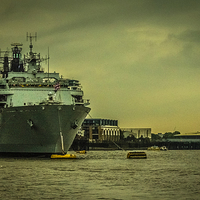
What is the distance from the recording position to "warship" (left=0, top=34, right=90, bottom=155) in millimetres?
67812

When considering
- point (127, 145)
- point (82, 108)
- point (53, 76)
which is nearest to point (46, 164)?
point (82, 108)

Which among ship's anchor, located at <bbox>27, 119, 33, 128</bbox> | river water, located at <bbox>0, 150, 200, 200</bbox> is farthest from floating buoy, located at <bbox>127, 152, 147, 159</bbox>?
river water, located at <bbox>0, 150, 200, 200</bbox>

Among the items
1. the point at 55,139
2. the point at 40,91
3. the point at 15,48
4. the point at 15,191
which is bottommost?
the point at 15,191

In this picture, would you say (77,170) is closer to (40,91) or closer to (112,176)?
(112,176)

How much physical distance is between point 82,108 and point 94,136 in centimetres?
12379

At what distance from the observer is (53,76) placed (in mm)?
77500

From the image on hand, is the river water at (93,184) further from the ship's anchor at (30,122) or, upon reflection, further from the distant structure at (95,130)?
the distant structure at (95,130)

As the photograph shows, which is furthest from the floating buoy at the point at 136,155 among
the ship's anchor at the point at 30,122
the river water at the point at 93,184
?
the river water at the point at 93,184

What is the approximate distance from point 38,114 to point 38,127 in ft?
5.42

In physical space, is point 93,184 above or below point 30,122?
below

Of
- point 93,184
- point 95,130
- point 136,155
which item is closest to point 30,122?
point 136,155

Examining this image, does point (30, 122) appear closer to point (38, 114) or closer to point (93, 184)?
point (38, 114)

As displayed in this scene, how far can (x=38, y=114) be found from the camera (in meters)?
67.5

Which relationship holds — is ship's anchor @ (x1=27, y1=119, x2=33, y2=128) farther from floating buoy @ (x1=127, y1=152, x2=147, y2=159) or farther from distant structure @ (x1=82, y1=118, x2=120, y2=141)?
distant structure @ (x1=82, y1=118, x2=120, y2=141)
